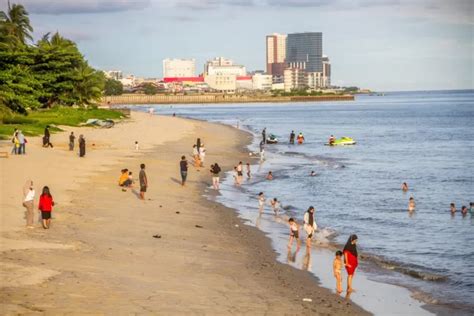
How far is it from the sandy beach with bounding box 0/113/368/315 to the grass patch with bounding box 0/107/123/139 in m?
23.5

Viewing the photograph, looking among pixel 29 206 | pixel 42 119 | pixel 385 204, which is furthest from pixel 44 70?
pixel 29 206

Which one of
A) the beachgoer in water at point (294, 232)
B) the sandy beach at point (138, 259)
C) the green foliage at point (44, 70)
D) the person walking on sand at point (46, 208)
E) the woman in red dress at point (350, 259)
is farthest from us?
the green foliage at point (44, 70)

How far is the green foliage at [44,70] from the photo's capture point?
179ft

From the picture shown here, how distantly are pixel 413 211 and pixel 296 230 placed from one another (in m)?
10.9

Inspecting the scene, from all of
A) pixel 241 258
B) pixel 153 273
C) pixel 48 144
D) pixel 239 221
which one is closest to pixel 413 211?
pixel 239 221

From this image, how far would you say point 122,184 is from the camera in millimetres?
32031

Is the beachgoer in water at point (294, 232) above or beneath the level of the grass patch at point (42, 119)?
beneath

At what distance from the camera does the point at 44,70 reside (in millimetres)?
84188

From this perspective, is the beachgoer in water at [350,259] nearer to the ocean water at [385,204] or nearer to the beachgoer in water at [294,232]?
the ocean water at [385,204]

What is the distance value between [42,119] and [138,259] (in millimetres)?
57702

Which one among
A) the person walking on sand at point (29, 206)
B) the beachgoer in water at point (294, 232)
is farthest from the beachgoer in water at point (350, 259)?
the person walking on sand at point (29, 206)

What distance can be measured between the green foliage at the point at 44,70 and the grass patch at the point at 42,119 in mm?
1602

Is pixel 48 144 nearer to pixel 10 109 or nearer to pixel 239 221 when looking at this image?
pixel 10 109

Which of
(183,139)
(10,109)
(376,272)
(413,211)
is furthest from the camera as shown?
(183,139)
